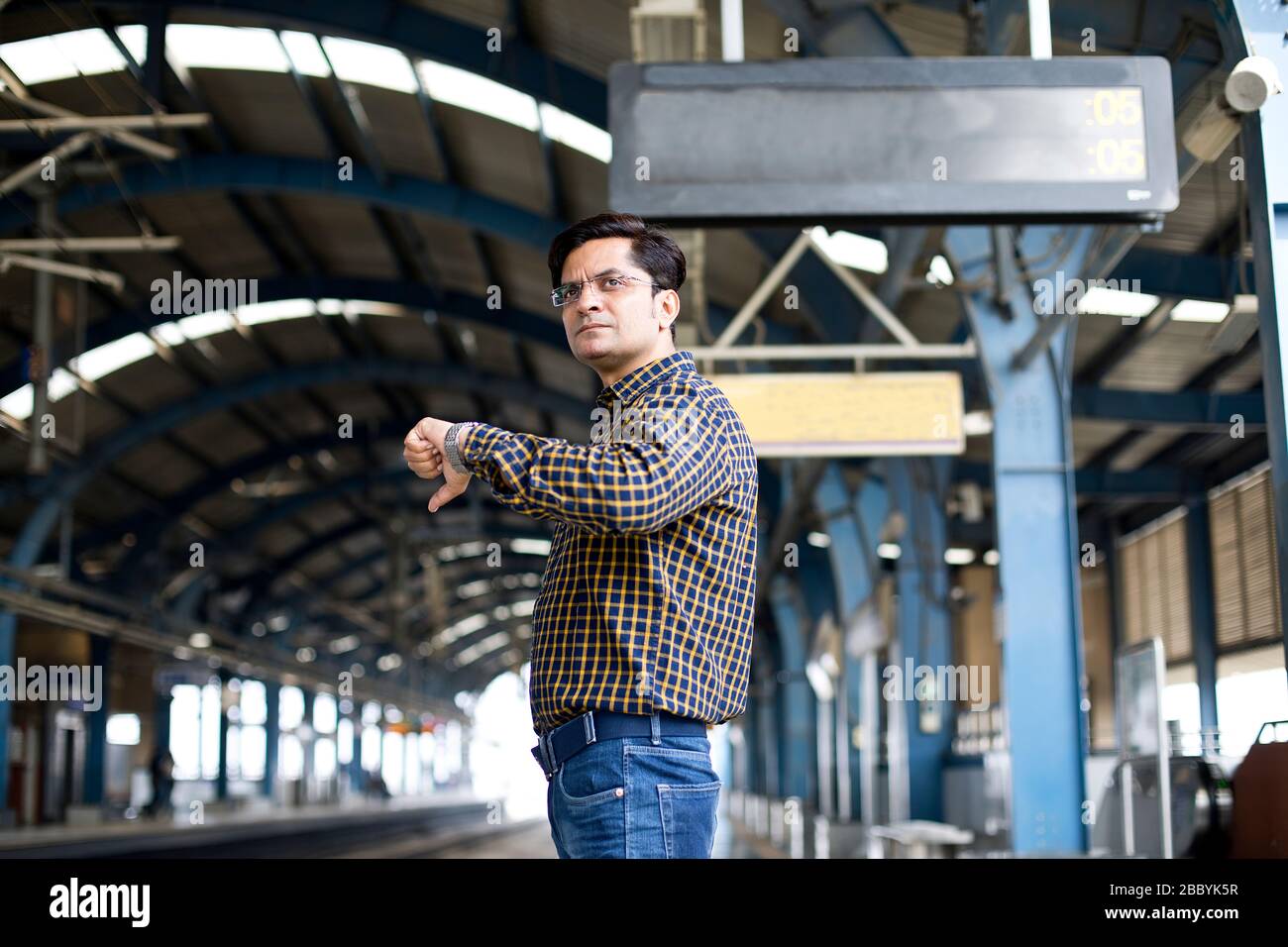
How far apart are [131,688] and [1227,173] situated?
1254 inches

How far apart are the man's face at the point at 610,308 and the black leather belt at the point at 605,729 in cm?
61

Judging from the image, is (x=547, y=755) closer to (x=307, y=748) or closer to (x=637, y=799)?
(x=637, y=799)

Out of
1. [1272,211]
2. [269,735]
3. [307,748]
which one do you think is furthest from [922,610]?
[269,735]

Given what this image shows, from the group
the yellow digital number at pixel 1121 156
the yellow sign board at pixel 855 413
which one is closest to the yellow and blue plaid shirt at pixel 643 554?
the yellow digital number at pixel 1121 156

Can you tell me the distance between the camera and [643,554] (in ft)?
7.25

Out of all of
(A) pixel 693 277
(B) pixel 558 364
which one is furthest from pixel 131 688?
(A) pixel 693 277

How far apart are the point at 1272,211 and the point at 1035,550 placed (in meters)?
4.20

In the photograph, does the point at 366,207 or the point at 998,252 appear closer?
the point at 998,252

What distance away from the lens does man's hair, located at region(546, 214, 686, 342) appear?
7.88 ft

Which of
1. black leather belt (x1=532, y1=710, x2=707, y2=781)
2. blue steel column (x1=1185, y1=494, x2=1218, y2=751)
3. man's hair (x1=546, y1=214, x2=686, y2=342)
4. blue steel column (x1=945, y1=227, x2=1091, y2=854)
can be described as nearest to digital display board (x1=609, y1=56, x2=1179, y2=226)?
man's hair (x1=546, y1=214, x2=686, y2=342)

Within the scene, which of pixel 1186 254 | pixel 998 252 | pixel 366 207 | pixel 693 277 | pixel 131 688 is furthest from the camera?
pixel 131 688

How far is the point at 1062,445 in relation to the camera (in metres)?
9.36

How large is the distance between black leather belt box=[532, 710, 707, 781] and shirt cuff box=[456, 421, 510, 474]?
1.37 ft
